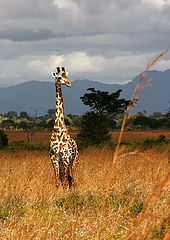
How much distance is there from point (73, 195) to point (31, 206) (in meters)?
1.00

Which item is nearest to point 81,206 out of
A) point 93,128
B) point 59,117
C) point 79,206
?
point 79,206

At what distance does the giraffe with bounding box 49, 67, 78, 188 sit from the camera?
23.7 ft

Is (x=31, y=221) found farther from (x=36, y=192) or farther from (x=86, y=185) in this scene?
(x=86, y=185)

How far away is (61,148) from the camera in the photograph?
7.20 metres

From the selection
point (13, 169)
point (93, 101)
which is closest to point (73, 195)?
point (13, 169)

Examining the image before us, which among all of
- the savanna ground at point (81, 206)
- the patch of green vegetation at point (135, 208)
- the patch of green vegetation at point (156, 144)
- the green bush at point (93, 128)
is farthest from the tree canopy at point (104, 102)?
the patch of green vegetation at point (135, 208)

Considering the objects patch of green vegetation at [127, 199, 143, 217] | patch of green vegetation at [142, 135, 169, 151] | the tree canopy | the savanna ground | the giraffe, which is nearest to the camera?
the savanna ground

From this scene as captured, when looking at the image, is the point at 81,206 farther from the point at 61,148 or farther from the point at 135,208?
the point at 61,148

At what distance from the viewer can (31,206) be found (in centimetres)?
576

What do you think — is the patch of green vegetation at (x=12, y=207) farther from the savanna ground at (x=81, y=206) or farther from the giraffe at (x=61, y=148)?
the giraffe at (x=61, y=148)

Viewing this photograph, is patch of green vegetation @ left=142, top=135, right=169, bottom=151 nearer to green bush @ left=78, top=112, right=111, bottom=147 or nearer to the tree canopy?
green bush @ left=78, top=112, right=111, bottom=147

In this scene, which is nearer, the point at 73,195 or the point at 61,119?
the point at 73,195

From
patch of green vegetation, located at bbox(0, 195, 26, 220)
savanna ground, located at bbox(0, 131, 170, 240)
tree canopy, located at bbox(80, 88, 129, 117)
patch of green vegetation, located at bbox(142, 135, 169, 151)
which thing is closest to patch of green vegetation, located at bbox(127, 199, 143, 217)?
savanna ground, located at bbox(0, 131, 170, 240)

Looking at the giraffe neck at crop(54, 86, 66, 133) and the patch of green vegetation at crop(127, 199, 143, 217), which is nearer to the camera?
the patch of green vegetation at crop(127, 199, 143, 217)
